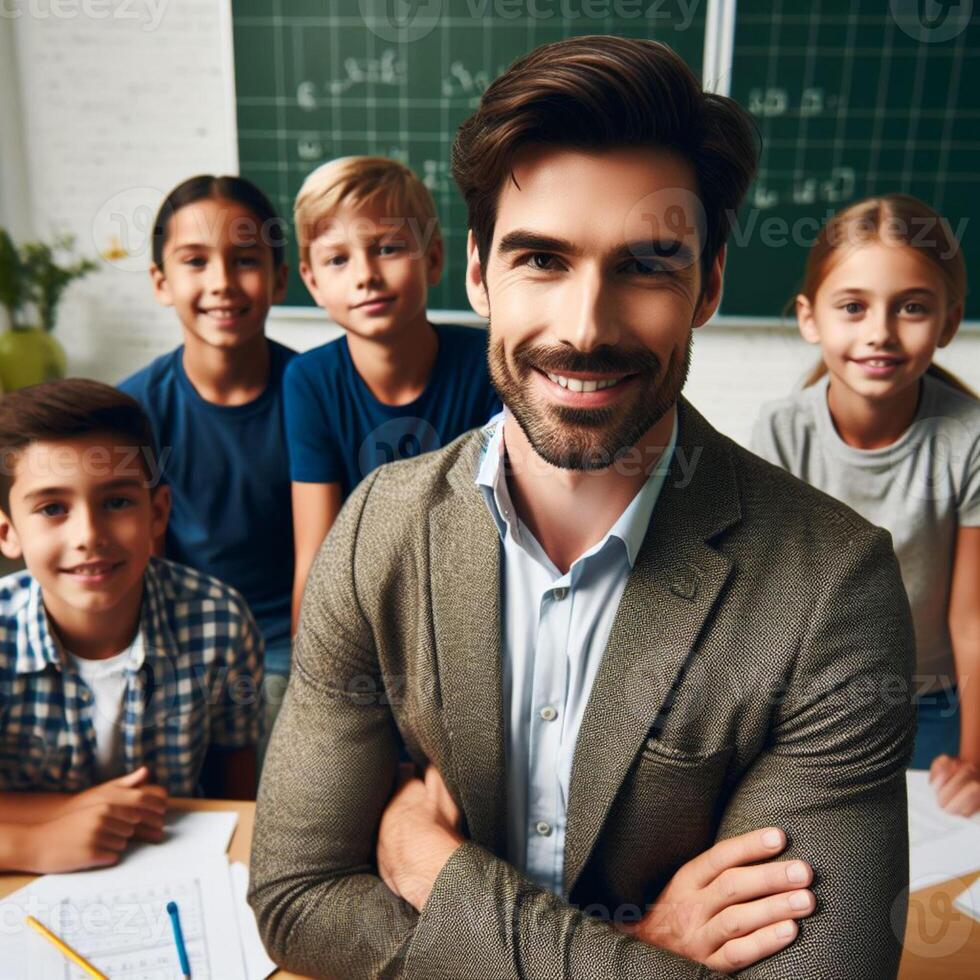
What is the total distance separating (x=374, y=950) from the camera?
96 centimetres

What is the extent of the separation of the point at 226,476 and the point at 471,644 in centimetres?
72

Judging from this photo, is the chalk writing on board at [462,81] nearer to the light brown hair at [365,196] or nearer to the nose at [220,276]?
the light brown hair at [365,196]

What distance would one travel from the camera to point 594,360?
0.95 m

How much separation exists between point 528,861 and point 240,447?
0.84 metres

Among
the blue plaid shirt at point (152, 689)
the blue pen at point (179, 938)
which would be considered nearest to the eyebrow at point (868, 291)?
the blue plaid shirt at point (152, 689)

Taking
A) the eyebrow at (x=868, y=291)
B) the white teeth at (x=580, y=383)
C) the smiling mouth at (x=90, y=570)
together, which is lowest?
the smiling mouth at (x=90, y=570)

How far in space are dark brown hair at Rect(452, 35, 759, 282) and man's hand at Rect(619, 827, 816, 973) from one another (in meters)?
0.63

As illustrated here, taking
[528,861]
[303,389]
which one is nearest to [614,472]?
[528,861]

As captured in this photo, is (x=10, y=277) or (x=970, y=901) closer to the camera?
(x=970, y=901)

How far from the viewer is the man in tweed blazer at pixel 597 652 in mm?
915

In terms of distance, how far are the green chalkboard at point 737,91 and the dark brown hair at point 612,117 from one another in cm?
97

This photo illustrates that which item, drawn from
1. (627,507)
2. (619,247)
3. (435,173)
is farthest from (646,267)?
(435,173)

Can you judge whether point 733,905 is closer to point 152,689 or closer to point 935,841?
point 935,841

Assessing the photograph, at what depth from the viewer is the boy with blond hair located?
152cm
